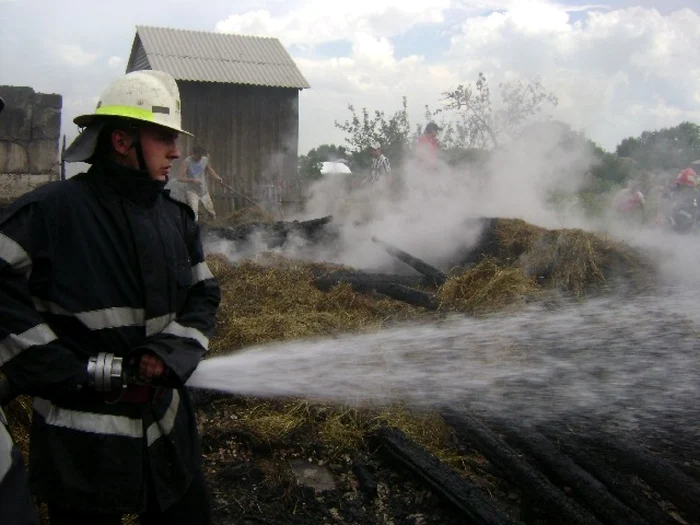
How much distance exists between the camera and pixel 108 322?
234 centimetres

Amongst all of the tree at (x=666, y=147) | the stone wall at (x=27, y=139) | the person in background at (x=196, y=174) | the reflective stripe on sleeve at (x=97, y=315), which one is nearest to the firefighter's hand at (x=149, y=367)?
the reflective stripe on sleeve at (x=97, y=315)

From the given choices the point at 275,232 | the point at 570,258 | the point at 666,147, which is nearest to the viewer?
the point at 570,258

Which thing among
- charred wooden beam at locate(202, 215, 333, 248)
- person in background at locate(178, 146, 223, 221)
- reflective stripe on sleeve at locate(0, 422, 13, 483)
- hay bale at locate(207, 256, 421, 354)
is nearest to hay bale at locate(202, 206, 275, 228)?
person in background at locate(178, 146, 223, 221)

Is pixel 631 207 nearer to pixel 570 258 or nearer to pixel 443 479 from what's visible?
pixel 570 258

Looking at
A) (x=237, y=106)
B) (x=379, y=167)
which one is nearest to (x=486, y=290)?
(x=379, y=167)

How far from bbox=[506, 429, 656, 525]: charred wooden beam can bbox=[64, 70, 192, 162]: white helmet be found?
2806mm

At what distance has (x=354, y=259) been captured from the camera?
33.6ft

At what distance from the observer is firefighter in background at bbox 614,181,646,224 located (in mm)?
14828

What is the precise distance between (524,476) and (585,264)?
16.2 ft

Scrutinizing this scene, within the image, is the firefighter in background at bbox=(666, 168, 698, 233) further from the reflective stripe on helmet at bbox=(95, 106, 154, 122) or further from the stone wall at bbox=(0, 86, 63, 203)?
the reflective stripe on helmet at bbox=(95, 106, 154, 122)

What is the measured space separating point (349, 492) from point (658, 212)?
43.2ft

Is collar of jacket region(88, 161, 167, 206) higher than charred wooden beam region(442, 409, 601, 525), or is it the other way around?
collar of jacket region(88, 161, 167, 206)

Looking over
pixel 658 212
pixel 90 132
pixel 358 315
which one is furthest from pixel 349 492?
pixel 658 212

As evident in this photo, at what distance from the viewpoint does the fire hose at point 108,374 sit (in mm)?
2238
